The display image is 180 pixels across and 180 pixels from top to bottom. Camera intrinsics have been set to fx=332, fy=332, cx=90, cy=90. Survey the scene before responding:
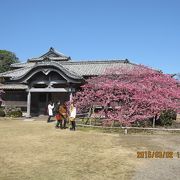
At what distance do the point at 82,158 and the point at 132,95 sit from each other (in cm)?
1067

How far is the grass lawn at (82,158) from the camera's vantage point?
9.41 meters

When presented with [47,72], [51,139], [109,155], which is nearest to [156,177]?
[109,155]

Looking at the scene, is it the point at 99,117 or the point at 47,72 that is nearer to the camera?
the point at 99,117

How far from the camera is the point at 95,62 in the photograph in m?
36.1

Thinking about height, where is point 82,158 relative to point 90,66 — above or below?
below

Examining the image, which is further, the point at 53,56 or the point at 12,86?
the point at 53,56

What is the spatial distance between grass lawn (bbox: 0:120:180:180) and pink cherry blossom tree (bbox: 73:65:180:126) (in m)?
4.07

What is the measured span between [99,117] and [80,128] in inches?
125

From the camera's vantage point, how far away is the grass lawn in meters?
9.41

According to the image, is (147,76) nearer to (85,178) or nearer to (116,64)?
(116,64)

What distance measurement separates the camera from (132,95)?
70.7 ft

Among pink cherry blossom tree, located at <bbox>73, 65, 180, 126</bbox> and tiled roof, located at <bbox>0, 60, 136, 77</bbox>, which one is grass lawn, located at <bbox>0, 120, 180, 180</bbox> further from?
tiled roof, located at <bbox>0, 60, 136, 77</bbox>
